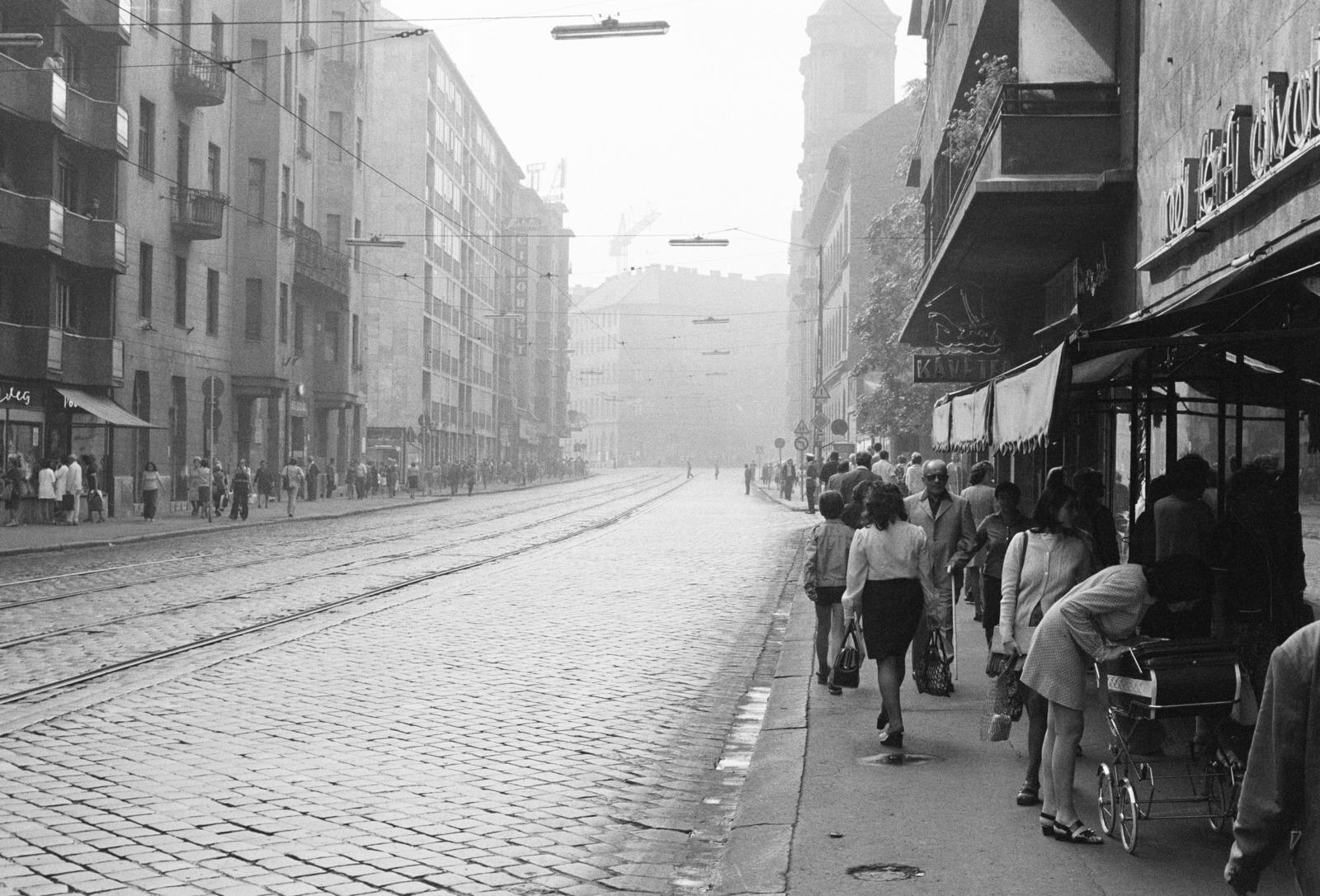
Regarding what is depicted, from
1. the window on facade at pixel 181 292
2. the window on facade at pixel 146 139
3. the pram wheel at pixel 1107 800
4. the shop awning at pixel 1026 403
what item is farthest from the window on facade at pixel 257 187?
the pram wheel at pixel 1107 800

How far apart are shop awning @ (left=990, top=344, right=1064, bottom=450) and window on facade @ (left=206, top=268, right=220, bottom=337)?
39.4 meters

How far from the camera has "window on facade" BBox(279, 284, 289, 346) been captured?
51.4 m

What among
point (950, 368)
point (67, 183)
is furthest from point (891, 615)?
point (67, 183)

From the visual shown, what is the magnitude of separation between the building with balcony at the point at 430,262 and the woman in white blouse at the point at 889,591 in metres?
52.3

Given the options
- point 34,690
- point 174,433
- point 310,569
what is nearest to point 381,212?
point 174,433

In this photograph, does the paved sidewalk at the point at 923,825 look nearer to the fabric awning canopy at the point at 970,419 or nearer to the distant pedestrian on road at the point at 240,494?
the fabric awning canopy at the point at 970,419

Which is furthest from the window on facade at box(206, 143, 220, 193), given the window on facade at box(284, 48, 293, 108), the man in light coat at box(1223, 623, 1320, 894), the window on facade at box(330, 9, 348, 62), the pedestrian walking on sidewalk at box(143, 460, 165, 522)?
the man in light coat at box(1223, 623, 1320, 894)

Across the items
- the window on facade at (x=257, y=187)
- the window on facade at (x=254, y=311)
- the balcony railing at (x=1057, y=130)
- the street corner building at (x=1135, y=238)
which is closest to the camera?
the street corner building at (x=1135, y=238)

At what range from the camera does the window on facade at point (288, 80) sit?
171 feet

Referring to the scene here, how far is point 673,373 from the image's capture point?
168m

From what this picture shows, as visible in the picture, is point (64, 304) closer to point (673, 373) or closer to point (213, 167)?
point (213, 167)

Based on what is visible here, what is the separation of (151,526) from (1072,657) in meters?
31.1

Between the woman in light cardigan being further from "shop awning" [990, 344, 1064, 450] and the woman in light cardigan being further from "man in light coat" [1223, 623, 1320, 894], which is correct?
"man in light coat" [1223, 623, 1320, 894]

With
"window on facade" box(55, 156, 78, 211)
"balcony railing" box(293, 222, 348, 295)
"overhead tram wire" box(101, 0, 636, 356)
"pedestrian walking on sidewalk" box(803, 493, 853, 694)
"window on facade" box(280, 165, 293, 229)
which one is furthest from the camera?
"balcony railing" box(293, 222, 348, 295)
